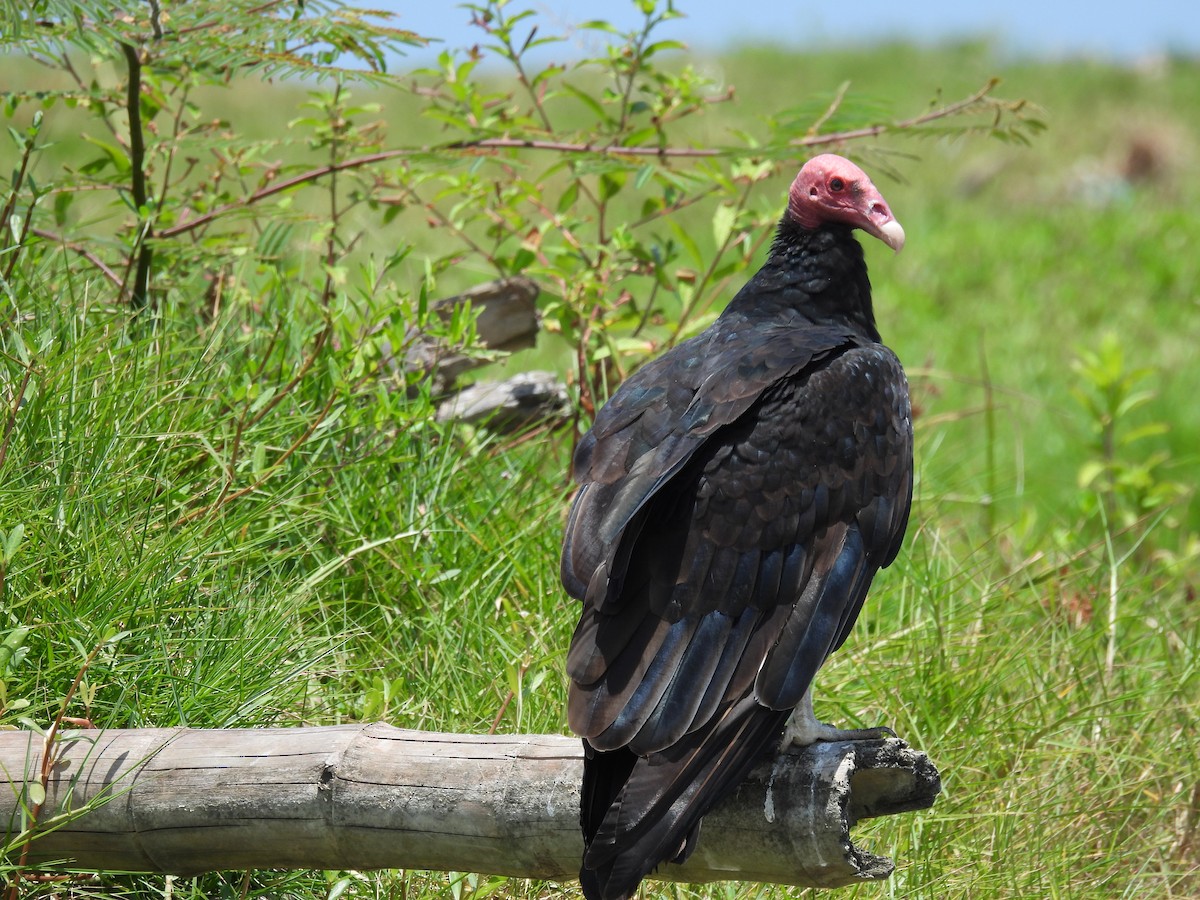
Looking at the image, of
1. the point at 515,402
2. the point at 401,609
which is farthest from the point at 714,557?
the point at 515,402

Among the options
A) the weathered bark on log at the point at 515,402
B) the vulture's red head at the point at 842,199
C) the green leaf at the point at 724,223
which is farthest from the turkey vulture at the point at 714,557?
the weathered bark on log at the point at 515,402

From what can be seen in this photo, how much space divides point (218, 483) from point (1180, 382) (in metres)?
7.15

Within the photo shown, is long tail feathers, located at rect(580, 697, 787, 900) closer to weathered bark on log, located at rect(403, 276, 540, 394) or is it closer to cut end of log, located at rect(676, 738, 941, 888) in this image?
cut end of log, located at rect(676, 738, 941, 888)

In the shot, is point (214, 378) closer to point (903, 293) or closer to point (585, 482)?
point (585, 482)

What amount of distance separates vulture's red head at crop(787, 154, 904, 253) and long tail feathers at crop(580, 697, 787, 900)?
4.56 feet

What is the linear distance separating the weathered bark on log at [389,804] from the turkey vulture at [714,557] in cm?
9

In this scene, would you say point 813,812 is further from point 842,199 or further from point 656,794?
point 842,199

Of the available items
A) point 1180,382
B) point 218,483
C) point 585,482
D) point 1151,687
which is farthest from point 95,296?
point 1180,382

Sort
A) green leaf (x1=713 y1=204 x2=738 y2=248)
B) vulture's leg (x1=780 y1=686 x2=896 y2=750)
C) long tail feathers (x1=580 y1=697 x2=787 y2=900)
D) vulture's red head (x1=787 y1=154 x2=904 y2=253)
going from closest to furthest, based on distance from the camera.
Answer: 1. long tail feathers (x1=580 y1=697 x2=787 y2=900)
2. vulture's leg (x1=780 y1=686 x2=896 y2=750)
3. vulture's red head (x1=787 y1=154 x2=904 y2=253)
4. green leaf (x1=713 y1=204 x2=738 y2=248)

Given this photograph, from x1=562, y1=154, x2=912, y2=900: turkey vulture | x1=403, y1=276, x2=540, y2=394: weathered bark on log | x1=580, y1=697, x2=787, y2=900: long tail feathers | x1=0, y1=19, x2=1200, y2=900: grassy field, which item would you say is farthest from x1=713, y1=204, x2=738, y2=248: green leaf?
x1=580, y1=697, x2=787, y2=900: long tail feathers

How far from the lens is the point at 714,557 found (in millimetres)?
2252

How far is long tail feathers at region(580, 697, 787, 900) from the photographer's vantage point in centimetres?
190

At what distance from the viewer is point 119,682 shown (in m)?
2.31

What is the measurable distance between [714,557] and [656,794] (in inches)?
18.4
